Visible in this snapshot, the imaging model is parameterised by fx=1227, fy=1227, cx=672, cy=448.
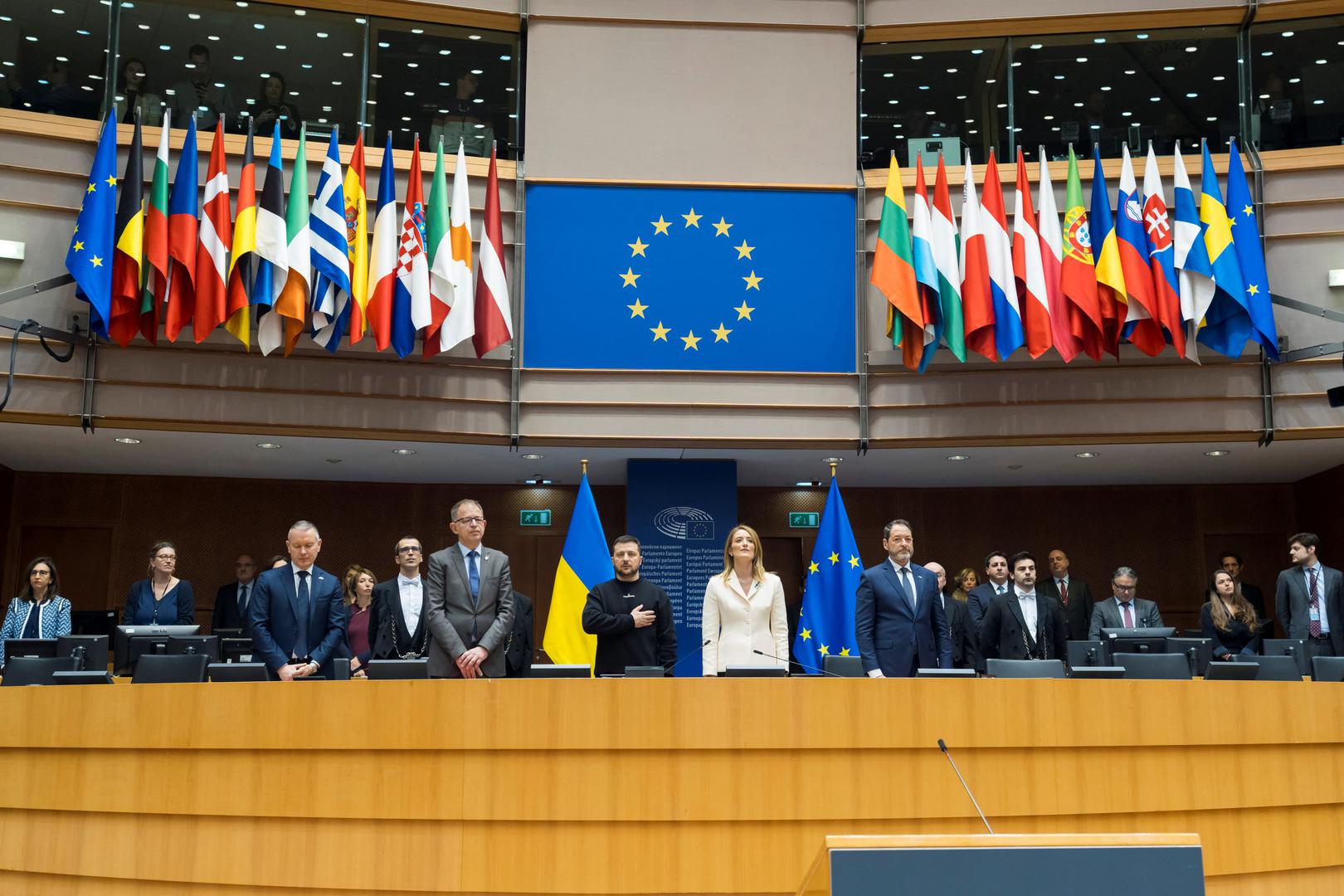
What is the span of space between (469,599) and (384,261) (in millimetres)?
4350

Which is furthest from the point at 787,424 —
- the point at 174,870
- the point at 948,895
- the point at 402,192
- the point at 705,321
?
the point at 948,895

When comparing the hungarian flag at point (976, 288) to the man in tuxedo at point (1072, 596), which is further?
the man in tuxedo at point (1072, 596)

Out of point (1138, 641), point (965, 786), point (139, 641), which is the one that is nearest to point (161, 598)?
point (139, 641)

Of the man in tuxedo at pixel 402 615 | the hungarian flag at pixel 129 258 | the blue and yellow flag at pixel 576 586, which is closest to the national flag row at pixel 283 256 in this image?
the hungarian flag at pixel 129 258

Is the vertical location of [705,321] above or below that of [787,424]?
above

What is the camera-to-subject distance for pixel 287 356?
980 centimetres

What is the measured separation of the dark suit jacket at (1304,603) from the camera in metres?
8.59

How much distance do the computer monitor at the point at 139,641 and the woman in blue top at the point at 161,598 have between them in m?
1.32

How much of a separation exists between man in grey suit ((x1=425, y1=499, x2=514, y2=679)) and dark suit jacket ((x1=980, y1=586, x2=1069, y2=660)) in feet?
10.1

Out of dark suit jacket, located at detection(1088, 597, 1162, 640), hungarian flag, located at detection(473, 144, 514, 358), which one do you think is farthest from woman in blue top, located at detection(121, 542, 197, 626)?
dark suit jacket, located at detection(1088, 597, 1162, 640)

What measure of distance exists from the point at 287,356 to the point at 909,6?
241 inches

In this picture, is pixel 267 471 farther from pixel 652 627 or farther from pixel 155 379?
pixel 652 627

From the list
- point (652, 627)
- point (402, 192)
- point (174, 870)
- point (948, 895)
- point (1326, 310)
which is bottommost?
point (174, 870)

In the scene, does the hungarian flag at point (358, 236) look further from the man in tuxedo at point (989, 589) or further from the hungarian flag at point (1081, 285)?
the hungarian flag at point (1081, 285)
